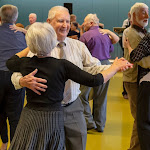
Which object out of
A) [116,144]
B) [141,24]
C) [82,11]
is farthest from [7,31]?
[82,11]

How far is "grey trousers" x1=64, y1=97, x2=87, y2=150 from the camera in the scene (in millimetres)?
2371

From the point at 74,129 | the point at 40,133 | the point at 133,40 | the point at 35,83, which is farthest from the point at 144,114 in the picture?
the point at 35,83

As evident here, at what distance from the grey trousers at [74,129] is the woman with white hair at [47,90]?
242 mm

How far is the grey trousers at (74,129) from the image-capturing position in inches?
93.4

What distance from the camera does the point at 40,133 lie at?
6.80ft

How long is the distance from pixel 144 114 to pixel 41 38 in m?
1.54

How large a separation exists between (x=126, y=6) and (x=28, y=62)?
1135cm

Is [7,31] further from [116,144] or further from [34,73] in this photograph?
[116,144]

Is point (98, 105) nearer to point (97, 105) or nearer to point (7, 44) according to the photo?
point (97, 105)

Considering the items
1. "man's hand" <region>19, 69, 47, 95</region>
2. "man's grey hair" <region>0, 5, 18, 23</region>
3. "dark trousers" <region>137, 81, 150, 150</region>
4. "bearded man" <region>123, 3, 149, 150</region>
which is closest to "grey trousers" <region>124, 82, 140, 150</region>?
"bearded man" <region>123, 3, 149, 150</region>

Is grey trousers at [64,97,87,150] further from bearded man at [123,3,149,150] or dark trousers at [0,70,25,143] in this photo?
dark trousers at [0,70,25,143]

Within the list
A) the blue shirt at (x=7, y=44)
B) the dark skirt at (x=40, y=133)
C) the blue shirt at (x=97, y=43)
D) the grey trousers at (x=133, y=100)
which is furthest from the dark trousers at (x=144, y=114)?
the blue shirt at (x=97, y=43)

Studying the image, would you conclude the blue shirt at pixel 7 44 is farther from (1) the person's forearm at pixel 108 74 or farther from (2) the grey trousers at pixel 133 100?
(1) the person's forearm at pixel 108 74

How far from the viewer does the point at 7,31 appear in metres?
3.50
